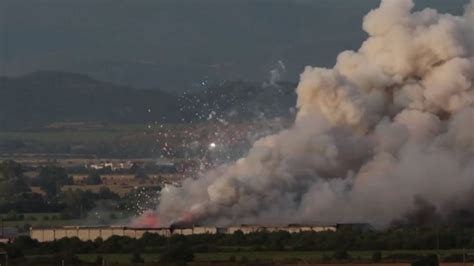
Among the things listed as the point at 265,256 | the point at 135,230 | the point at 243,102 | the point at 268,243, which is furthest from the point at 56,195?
the point at 265,256

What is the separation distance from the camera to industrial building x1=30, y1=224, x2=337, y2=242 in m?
100

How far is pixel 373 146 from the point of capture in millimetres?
103688

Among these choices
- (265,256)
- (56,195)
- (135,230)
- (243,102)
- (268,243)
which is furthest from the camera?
(56,195)

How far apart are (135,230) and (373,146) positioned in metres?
11.3

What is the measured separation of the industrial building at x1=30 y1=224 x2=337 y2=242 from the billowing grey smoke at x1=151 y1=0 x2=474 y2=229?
3.76ft

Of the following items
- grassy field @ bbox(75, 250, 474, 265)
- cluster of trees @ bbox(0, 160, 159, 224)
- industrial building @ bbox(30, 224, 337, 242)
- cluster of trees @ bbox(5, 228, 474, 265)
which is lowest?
grassy field @ bbox(75, 250, 474, 265)

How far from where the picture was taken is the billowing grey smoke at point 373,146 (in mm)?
102125

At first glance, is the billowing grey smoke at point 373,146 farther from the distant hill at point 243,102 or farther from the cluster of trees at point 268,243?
the distant hill at point 243,102

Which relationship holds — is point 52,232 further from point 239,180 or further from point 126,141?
point 126,141

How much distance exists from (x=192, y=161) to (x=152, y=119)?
198ft

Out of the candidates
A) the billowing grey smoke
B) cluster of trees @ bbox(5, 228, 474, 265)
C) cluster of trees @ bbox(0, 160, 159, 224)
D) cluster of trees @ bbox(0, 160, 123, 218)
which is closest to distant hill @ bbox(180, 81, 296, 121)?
cluster of trees @ bbox(0, 160, 159, 224)

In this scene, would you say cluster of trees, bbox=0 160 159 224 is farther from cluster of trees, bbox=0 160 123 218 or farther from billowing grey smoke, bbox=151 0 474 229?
billowing grey smoke, bbox=151 0 474 229

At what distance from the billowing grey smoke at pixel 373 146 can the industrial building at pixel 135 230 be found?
1.15 m

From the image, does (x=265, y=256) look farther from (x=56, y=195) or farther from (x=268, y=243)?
(x=56, y=195)
